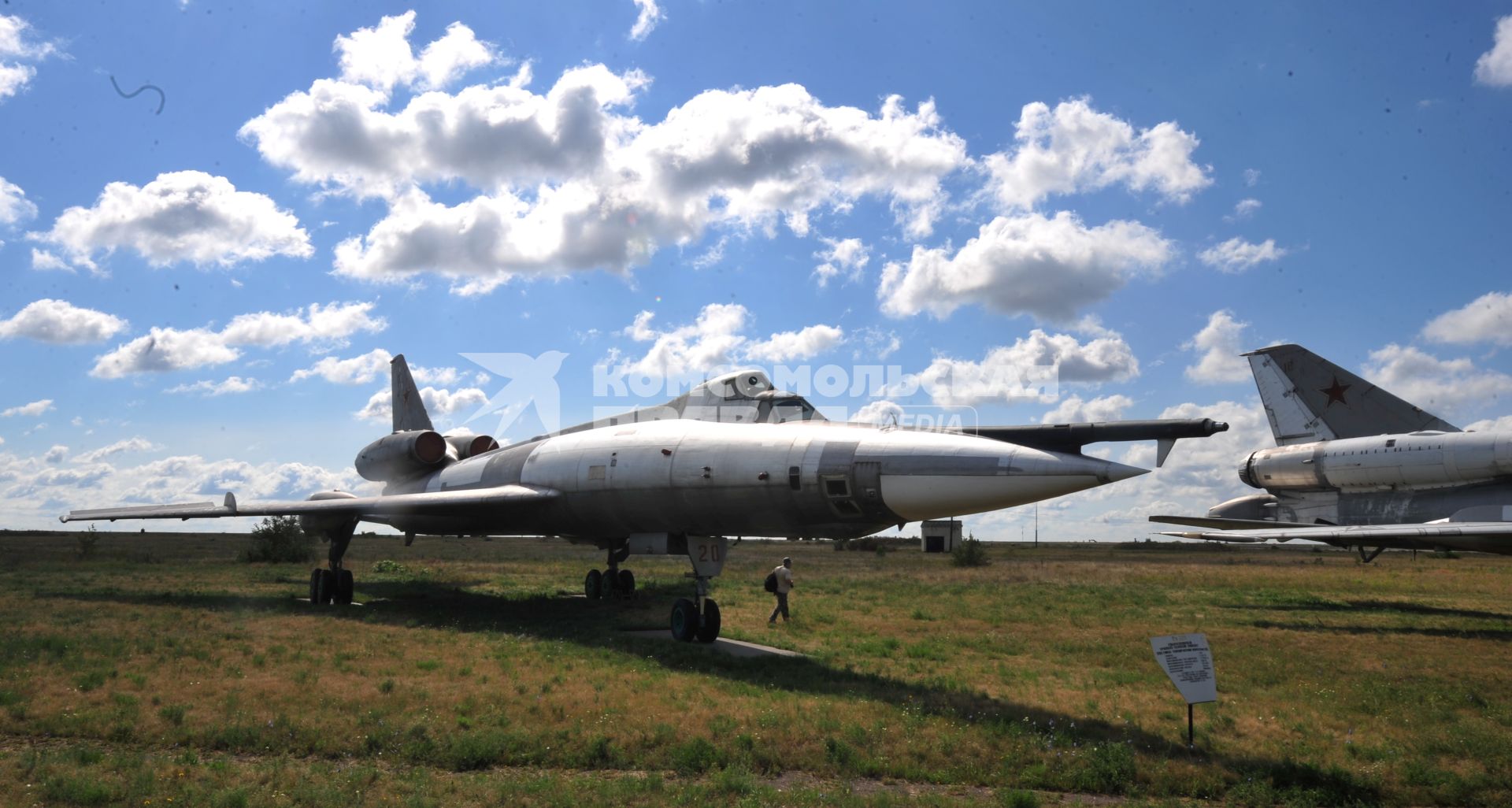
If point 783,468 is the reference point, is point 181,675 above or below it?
below

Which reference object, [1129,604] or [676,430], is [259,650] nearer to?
[676,430]

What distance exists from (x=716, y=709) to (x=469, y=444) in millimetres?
14872

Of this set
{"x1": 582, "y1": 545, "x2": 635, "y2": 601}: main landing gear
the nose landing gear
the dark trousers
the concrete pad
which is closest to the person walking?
the dark trousers

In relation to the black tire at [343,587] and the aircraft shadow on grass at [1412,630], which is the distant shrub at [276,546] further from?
the aircraft shadow on grass at [1412,630]

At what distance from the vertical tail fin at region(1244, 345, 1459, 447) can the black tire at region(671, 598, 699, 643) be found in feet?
60.4

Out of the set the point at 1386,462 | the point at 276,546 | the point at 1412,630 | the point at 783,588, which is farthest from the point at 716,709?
the point at 276,546

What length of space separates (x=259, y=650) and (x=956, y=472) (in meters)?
9.62

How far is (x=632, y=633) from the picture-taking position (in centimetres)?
1481

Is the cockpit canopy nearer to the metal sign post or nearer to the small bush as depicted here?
the metal sign post

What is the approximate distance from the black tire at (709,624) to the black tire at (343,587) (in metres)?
9.10

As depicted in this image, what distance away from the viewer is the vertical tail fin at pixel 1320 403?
2297 cm

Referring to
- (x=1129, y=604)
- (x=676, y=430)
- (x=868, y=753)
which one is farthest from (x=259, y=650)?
(x=1129, y=604)

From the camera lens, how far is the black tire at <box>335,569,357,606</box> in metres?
18.9

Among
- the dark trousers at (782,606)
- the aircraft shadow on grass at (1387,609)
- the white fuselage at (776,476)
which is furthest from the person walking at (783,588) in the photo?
the aircraft shadow on grass at (1387,609)
